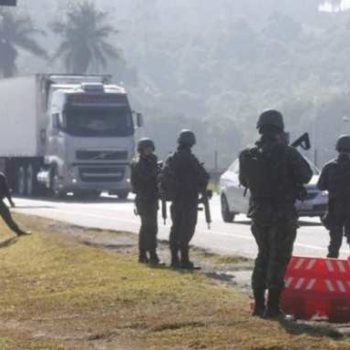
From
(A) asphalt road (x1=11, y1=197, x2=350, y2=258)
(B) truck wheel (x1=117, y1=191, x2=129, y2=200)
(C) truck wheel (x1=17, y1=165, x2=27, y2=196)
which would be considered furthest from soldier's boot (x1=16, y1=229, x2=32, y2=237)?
(C) truck wheel (x1=17, y1=165, x2=27, y2=196)

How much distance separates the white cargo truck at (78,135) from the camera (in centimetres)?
4128

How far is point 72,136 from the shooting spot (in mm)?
41344

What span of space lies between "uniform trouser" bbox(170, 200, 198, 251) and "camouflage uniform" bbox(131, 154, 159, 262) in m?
0.71

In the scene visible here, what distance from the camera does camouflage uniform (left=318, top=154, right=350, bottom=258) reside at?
15531mm

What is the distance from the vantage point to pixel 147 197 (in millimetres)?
17688

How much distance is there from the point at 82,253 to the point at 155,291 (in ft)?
17.0

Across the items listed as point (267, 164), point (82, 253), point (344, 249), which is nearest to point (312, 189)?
point (344, 249)

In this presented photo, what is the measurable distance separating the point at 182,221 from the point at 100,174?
2557 centimetres

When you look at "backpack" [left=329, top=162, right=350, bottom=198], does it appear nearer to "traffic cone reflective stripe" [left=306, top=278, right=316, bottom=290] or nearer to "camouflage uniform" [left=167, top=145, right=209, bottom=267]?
"camouflage uniform" [left=167, top=145, right=209, bottom=267]

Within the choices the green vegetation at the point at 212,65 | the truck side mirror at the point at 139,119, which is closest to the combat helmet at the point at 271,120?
the truck side mirror at the point at 139,119

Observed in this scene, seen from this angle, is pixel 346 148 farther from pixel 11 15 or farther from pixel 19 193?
pixel 11 15

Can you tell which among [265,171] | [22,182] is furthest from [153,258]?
[22,182]

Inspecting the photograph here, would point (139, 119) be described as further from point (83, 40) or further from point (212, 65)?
point (212, 65)

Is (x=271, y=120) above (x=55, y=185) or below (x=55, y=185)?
above
